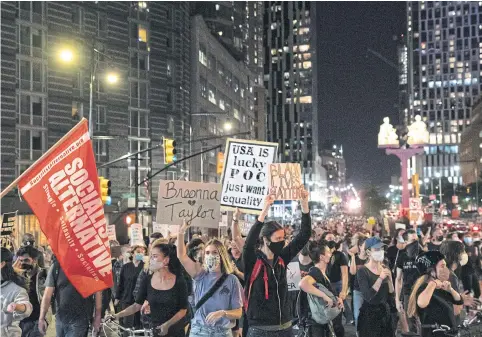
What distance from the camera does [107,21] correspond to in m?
48.3

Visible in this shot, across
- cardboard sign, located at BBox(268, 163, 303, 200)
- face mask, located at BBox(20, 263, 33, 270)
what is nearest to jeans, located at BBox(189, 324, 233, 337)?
cardboard sign, located at BBox(268, 163, 303, 200)

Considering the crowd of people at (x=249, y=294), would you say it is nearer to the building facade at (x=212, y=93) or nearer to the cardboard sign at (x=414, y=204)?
the cardboard sign at (x=414, y=204)

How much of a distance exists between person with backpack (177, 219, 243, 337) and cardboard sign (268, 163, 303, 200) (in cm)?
163

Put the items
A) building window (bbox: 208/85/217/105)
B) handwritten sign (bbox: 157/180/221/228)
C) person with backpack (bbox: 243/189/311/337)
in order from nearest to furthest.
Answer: person with backpack (bbox: 243/189/311/337) < handwritten sign (bbox: 157/180/221/228) < building window (bbox: 208/85/217/105)

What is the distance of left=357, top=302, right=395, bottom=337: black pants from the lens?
28.4 ft

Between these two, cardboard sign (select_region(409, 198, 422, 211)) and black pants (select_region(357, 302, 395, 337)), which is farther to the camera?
cardboard sign (select_region(409, 198, 422, 211))

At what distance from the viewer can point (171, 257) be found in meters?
7.58

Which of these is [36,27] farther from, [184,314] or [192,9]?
[184,314]

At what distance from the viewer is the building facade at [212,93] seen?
6462cm

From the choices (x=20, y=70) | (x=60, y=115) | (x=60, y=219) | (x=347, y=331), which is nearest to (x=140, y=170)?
(x=60, y=115)

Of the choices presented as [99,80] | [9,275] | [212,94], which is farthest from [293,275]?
[212,94]

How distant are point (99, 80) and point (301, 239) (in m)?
41.7

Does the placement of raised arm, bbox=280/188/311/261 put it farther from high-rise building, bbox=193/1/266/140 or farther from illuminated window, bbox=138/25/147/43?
high-rise building, bbox=193/1/266/140

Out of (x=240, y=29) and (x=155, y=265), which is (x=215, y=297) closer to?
(x=155, y=265)
